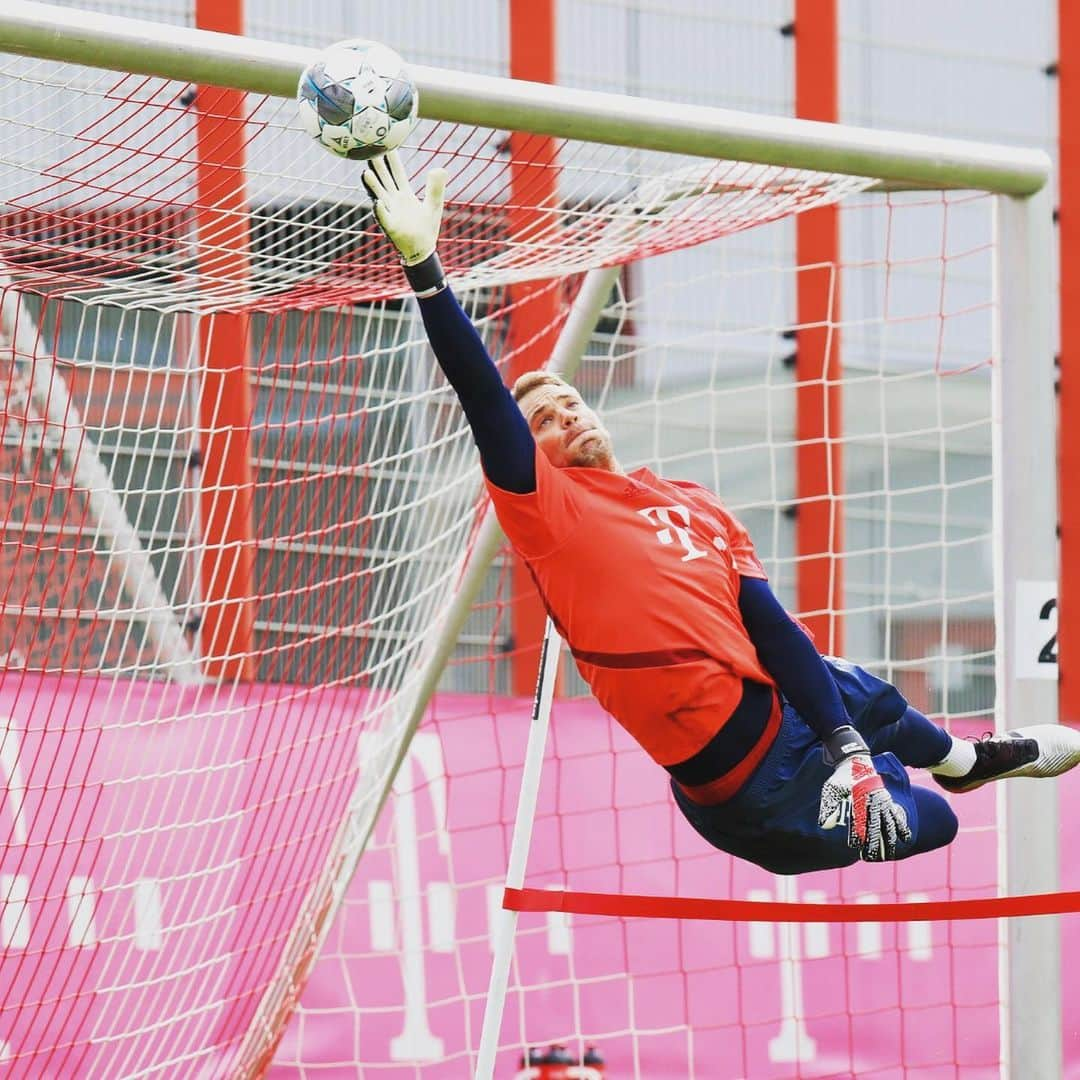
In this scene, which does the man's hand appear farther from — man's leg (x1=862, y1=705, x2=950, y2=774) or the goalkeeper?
man's leg (x1=862, y1=705, x2=950, y2=774)

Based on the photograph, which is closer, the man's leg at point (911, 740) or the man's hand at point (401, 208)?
the man's hand at point (401, 208)

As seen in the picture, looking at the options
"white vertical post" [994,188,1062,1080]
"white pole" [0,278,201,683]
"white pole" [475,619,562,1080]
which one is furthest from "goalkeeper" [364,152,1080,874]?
"white pole" [0,278,201,683]

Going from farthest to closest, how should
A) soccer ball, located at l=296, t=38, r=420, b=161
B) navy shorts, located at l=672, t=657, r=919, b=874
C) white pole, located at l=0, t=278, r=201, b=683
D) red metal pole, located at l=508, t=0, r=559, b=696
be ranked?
white pole, located at l=0, t=278, r=201, b=683 < red metal pole, located at l=508, t=0, r=559, b=696 < navy shorts, located at l=672, t=657, r=919, b=874 < soccer ball, located at l=296, t=38, r=420, b=161

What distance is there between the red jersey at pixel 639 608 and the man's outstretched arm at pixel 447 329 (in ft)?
0.35

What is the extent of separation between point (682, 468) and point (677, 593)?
643cm

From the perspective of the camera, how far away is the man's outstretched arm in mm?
3213

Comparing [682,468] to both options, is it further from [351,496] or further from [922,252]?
[351,496]

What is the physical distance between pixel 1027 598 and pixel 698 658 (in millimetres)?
1186

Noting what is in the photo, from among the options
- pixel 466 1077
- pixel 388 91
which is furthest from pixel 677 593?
pixel 466 1077

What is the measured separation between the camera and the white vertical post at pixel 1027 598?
4.41 metres

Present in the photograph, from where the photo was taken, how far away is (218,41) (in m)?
3.44

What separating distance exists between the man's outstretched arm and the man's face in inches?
12.6

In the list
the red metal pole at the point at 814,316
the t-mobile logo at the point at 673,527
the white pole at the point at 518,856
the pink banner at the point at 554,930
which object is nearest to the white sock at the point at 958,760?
the t-mobile logo at the point at 673,527

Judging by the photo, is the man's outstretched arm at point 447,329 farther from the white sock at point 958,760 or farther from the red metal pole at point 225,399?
the white sock at point 958,760
